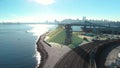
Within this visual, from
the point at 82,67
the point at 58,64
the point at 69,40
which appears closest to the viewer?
the point at 82,67

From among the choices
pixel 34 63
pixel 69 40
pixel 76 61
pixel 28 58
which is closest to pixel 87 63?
pixel 76 61

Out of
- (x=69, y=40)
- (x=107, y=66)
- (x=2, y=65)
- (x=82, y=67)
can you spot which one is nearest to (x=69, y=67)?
(x=82, y=67)

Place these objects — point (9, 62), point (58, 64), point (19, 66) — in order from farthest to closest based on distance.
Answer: point (9, 62) → point (19, 66) → point (58, 64)

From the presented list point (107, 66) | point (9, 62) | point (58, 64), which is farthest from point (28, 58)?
point (107, 66)

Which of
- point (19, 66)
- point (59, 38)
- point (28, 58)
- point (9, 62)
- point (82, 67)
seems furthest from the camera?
point (59, 38)

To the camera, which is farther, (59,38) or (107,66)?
(59,38)

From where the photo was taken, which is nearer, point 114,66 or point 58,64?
point 114,66

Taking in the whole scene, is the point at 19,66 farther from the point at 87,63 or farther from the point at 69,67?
the point at 87,63

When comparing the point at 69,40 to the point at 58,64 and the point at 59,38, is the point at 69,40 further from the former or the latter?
the point at 58,64

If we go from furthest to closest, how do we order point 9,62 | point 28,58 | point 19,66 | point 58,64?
point 28,58
point 9,62
point 19,66
point 58,64
